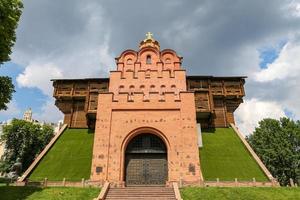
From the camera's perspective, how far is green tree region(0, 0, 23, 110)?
17094mm

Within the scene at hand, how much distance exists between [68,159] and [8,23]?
16.9 m

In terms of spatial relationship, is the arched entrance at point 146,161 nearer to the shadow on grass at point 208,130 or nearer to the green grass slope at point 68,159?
the green grass slope at point 68,159

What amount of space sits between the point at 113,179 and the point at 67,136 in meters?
15.3

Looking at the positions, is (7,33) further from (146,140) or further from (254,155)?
(254,155)

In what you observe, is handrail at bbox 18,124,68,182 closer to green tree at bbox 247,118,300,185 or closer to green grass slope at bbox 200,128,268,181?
green grass slope at bbox 200,128,268,181

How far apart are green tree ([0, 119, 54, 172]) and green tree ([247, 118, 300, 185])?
3568cm

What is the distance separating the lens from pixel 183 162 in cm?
2217

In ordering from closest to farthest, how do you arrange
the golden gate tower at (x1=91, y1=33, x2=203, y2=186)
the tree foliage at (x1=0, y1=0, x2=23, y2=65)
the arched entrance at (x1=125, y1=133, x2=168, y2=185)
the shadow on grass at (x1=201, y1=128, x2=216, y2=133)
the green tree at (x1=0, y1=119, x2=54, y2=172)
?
the tree foliage at (x1=0, y1=0, x2=23, y2=65) → the golden gate tower at (x1=91, y1=33, x2=203, y2=186) → the arched entrance at (x1=125, y1=133, x2=168, y2=185) → the shadow on grass at (x1=201, y1=128, x2=216, y2=133) → the green tree at (x1=0, y1=119, x2=54, y2=172)

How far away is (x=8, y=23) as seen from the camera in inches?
687

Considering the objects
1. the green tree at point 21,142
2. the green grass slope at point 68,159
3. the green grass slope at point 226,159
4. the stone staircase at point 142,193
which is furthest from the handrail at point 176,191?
the green tree at point 21,142

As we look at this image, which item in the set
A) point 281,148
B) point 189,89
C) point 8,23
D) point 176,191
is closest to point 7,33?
point 8,23

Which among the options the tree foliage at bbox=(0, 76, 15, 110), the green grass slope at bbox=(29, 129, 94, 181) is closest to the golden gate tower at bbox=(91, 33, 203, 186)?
the green grass slope at bbox=(29, 129, 94, 181)

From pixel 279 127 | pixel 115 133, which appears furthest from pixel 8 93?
pixel 279 127

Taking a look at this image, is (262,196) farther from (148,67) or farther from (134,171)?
(148,67)
